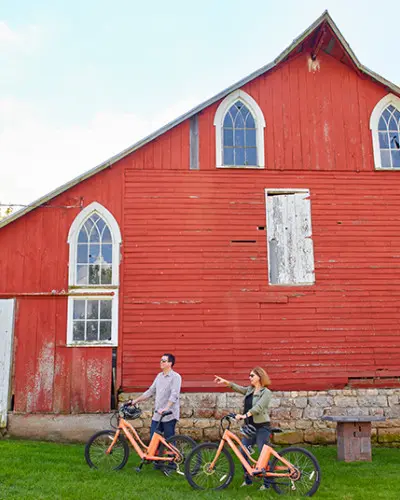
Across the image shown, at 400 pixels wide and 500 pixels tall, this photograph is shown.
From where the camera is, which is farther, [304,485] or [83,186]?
[83,186]

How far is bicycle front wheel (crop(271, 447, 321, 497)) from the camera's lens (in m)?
6.43

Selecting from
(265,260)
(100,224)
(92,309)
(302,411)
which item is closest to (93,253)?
(100,224)

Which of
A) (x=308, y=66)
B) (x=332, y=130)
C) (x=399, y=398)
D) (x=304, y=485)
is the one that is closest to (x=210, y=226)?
(x=332, y=130)

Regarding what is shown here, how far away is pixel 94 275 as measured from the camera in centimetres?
1048

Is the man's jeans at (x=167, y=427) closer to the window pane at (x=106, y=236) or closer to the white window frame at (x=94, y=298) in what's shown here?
the white window frame at (x=94, y=298)

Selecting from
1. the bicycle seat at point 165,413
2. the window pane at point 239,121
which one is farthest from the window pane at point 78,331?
the window pane at point 239,121

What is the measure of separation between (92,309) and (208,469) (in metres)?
4.51

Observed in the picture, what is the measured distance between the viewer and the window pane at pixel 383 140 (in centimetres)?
1148

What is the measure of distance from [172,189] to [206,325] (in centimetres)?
277

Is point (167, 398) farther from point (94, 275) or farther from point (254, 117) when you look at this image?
point (254, 117)

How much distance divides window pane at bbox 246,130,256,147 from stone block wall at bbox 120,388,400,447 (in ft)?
16.3

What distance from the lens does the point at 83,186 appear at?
1076cm

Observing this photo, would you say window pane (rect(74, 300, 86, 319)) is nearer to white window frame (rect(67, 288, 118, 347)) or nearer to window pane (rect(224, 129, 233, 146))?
white window frame (rect(67, 288, 118, 347))

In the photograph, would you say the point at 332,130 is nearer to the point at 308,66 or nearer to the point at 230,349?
the point at 308,66
